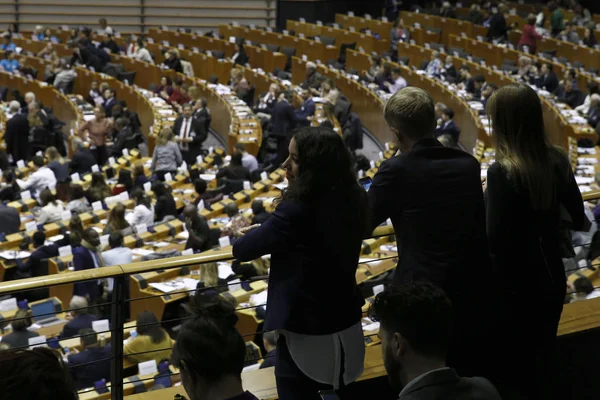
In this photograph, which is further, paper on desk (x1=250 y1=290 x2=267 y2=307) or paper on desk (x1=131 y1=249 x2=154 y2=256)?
paper on desk (x1=131 y1=249 x2=154 y2=256)

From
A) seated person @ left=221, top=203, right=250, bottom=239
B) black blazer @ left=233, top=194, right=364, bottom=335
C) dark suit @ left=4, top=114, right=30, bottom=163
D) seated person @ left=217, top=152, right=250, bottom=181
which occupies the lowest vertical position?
dark suit @ left=4, top=114, right=30, bottom=163

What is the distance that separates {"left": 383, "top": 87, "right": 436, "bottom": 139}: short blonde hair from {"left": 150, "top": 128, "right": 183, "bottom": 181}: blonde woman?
9448 millimetres

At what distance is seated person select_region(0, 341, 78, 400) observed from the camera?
146cm

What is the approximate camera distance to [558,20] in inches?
737

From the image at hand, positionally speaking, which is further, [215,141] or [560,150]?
[215,141]

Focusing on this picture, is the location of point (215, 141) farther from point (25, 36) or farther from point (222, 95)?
point (25, 36)

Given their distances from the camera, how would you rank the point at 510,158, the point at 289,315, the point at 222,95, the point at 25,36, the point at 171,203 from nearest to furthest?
the point at 289,315 < the point at 510,158 < the point at 171,203 < the point at 222,95 < the point at 25,36

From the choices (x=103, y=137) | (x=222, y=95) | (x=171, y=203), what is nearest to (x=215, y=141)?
(x=222, y=95)

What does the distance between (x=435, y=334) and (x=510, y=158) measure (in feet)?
2.24

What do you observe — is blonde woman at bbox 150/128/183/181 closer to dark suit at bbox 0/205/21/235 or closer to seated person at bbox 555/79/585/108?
dark suit at bbox 0/205/21/235

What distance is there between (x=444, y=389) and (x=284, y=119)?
36.5 feet

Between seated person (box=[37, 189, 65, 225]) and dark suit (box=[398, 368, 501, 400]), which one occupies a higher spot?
dark suit (box=[398, 368, 501, 400])

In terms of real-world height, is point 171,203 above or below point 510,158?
below

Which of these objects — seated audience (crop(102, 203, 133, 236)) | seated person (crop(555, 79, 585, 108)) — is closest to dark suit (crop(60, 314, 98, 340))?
seated audience (crop(102, 203, 133, 236))
